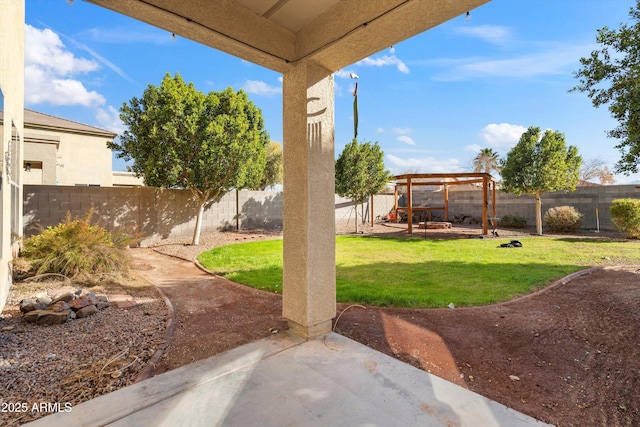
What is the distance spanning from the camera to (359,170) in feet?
41.1

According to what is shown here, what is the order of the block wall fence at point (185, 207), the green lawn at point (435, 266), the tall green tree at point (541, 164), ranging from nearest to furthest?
the green lawn at point (435, 266) < the block wall fence at point (185, 207) < the tall green tree at point (541, 164)

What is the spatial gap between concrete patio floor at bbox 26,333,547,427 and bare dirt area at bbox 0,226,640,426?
301 millimetres

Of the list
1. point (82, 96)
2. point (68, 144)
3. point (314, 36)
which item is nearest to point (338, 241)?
point (314, 36)

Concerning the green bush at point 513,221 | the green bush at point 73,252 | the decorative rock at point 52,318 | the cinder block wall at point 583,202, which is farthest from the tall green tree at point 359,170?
the decorative rock at point 52,318

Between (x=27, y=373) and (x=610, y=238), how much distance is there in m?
14.3

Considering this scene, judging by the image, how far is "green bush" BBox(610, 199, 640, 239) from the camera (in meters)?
9.23

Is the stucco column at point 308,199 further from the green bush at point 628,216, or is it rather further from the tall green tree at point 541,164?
→ the green bush at point 628,216

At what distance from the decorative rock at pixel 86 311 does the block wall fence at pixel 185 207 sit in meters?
3.84

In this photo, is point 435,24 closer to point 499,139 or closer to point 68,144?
point 68,144

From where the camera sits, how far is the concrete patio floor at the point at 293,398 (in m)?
1.79

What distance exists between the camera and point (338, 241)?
35.1ft

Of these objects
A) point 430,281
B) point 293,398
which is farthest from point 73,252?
point 430,281

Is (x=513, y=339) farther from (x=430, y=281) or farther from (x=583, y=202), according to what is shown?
(x=583, y=202)

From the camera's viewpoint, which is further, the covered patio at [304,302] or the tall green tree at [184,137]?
the tall green tree at [184,137]
